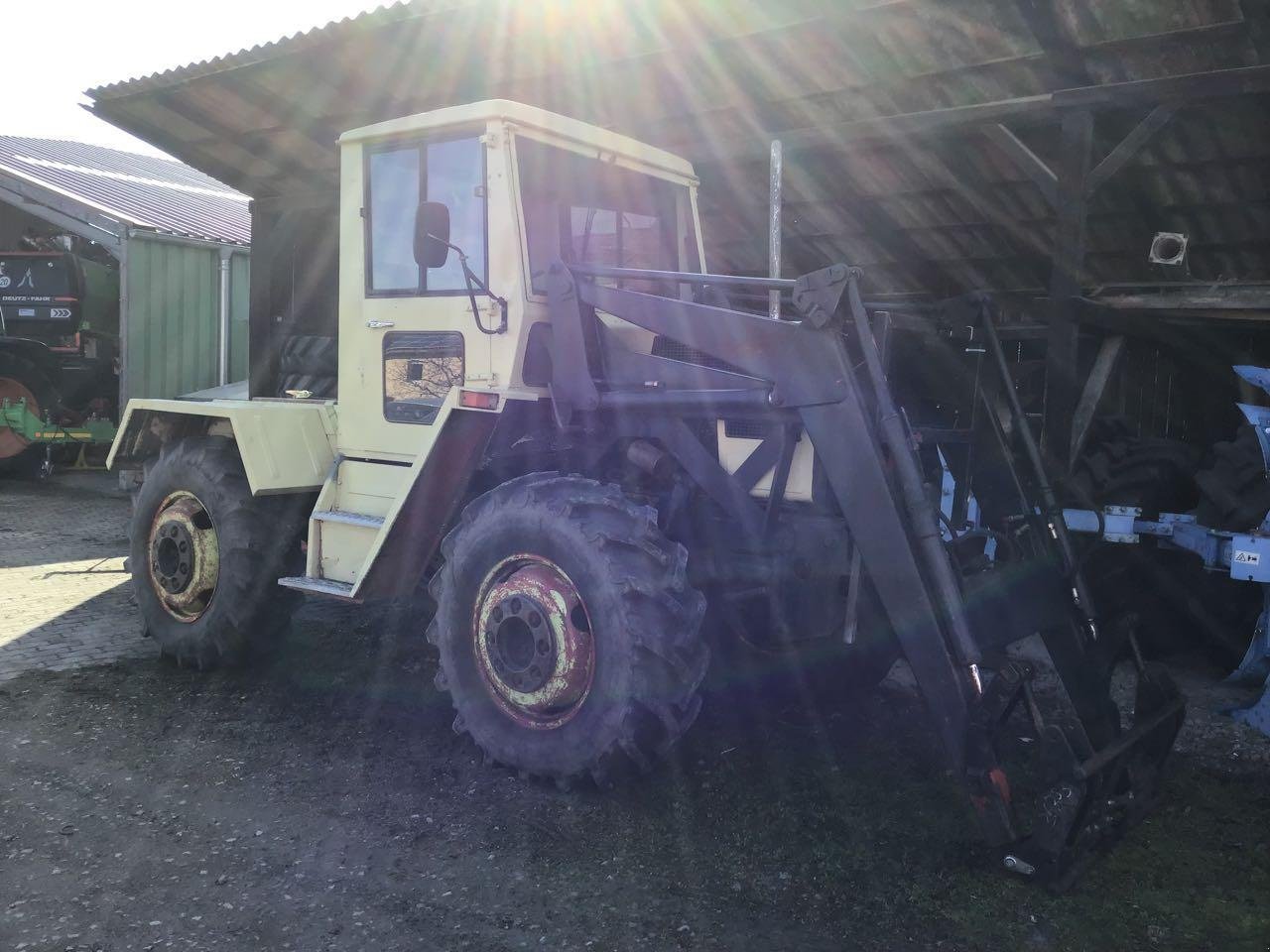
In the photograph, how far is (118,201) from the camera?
1625cm

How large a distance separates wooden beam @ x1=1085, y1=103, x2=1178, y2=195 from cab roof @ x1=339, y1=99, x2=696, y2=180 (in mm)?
2902

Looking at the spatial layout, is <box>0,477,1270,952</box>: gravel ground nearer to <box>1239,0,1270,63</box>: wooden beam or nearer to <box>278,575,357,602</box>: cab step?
<box>278,575,357,602</box>: cab step

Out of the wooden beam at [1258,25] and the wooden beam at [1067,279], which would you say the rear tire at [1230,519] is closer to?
the wooden beam at [1067,279]

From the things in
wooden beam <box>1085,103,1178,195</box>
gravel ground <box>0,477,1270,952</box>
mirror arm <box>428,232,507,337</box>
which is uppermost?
wooden beam <box>1085,103,1178,195</box>

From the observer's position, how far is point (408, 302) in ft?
15.9

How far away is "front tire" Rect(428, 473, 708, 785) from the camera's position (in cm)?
379

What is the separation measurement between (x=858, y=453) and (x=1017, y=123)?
427cm

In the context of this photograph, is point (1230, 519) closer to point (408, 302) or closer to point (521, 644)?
point (521, 644)

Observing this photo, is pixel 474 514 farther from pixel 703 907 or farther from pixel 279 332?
pixel 279 332

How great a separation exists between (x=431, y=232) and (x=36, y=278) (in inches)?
542

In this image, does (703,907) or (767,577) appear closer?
(703,907)

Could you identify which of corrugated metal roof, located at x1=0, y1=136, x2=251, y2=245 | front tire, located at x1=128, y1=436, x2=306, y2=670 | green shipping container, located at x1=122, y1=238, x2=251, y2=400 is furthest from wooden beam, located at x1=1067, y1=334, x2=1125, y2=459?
corrugated metal roof, located at x1=0, y1=136, x2=251, y2=245

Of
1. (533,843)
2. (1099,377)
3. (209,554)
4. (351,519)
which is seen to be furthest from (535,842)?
(1099,377)

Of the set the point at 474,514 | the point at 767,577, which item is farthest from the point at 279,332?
the point at 767,577
